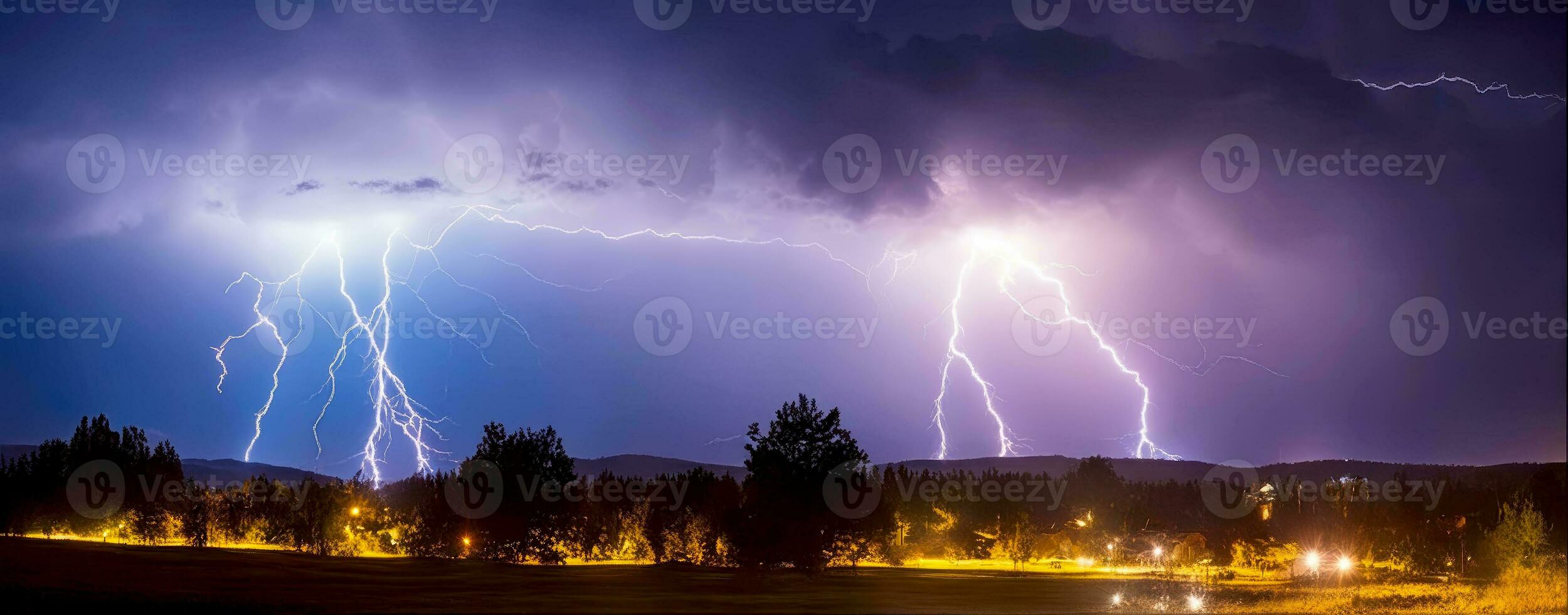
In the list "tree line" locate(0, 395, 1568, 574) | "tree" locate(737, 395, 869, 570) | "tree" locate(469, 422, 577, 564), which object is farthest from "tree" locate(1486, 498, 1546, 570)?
"tree" locate(469, 422, 577, 564)

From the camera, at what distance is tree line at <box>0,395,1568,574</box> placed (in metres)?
56.8

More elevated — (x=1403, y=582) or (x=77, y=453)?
(x=77, y=453)

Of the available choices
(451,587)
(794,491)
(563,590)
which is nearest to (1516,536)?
(794,491)

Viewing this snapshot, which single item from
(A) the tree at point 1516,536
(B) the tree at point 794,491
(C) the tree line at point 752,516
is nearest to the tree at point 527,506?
(C) the tree line at point 752,516

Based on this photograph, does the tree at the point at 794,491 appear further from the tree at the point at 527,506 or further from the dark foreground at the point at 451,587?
the tree at the point at 527,506

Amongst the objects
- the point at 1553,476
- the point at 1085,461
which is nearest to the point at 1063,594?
the point at 1553,476

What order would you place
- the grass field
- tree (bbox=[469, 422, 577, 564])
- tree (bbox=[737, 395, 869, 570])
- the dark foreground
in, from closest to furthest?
the dark foreground, the grass field, tree (bbox=[737, 395, 869, 570]), tree (bbox=[469, 422, 577, 564])

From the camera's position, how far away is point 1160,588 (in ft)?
159

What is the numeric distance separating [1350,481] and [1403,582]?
70.3m

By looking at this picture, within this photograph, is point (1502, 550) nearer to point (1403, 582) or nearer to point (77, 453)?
point (1403, 582)

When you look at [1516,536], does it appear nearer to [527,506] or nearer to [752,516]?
[752,516]

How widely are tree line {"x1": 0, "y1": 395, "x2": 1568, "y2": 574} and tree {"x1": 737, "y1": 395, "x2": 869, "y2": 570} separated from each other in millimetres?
82

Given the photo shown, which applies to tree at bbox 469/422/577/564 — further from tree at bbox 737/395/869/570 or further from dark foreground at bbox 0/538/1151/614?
tree at bbox 737/395/869/570

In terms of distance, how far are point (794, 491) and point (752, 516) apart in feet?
8.37
